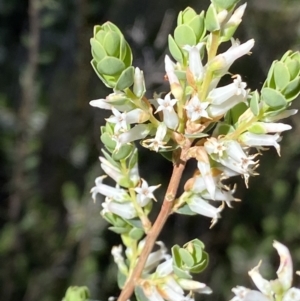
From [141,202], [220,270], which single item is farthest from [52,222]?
[141,202]

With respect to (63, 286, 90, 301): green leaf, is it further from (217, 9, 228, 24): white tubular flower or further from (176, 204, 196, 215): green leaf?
(217, 9, 228, 24): white tubular flower

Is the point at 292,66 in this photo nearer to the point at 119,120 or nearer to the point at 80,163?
the point at 119,120

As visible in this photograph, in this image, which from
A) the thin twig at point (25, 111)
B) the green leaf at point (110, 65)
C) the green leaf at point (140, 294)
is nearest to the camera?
the green leaf at point (110, 65)

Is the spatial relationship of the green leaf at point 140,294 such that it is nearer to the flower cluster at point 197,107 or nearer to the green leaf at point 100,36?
the flower cluster at point 197,107

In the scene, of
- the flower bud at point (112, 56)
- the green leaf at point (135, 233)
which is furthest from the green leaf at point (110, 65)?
the green leaf at point (135, 233)

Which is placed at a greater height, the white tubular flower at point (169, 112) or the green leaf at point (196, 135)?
the white tubular flower at point (169, 112)

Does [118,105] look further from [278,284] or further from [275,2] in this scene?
[275,2]
